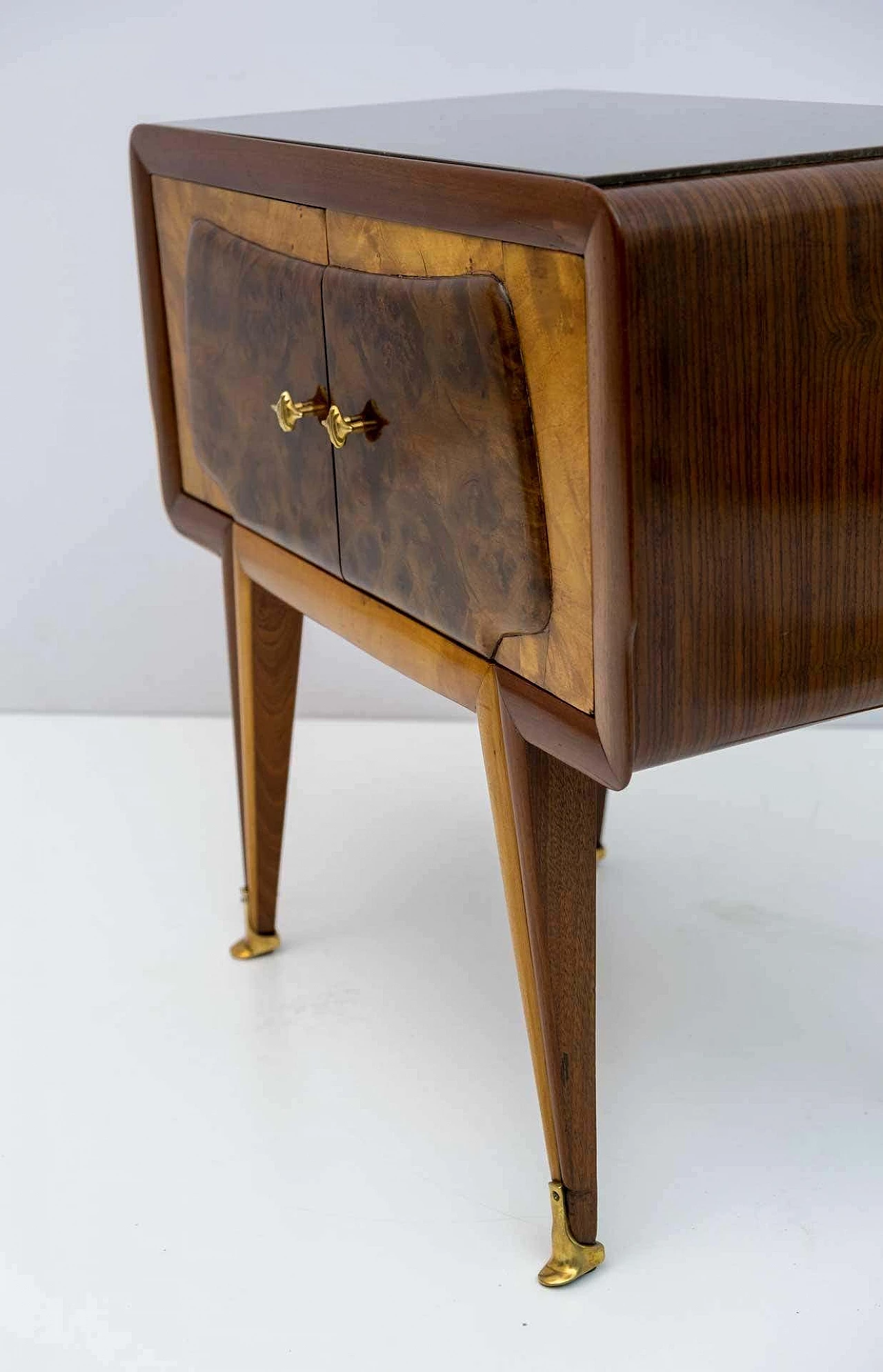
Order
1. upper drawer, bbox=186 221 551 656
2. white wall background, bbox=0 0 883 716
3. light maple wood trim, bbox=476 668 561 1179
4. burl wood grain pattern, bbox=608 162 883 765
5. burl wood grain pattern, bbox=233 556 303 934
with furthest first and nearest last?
white wall background, bbox=0 0 883 716
burl wood grain pattern, bbox=233 556 303 934
light maple wood trim, bbox=476 668 561 1179
upper drawer, bbox=186 221 551 656
burl wood grain pattern, bbox=608 162 883 765

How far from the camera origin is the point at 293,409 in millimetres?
1062

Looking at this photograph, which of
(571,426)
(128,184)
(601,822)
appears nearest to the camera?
(571,426)

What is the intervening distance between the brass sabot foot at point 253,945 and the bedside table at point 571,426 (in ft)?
1.38

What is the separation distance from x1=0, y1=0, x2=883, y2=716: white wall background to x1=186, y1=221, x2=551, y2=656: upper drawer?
30.6 inches

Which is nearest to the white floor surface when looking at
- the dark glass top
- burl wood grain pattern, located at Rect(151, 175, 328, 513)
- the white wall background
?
the white wall background

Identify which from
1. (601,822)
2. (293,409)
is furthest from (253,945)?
(293,409)

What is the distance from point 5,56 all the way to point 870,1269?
164 cm

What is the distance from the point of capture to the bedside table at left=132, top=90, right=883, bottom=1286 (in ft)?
2.60

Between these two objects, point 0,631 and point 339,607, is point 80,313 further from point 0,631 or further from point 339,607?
point 339,607

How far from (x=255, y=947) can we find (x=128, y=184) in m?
1.00

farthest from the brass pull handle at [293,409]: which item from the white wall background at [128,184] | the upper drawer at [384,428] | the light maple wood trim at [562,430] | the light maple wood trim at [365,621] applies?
the white wall background at [128,184]

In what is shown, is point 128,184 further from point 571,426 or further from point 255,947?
point 571,426

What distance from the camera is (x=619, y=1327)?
3.29 feet

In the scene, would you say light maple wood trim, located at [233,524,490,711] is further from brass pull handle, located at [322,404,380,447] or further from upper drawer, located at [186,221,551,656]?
brass pull handle, located at [322,404,380,447]
